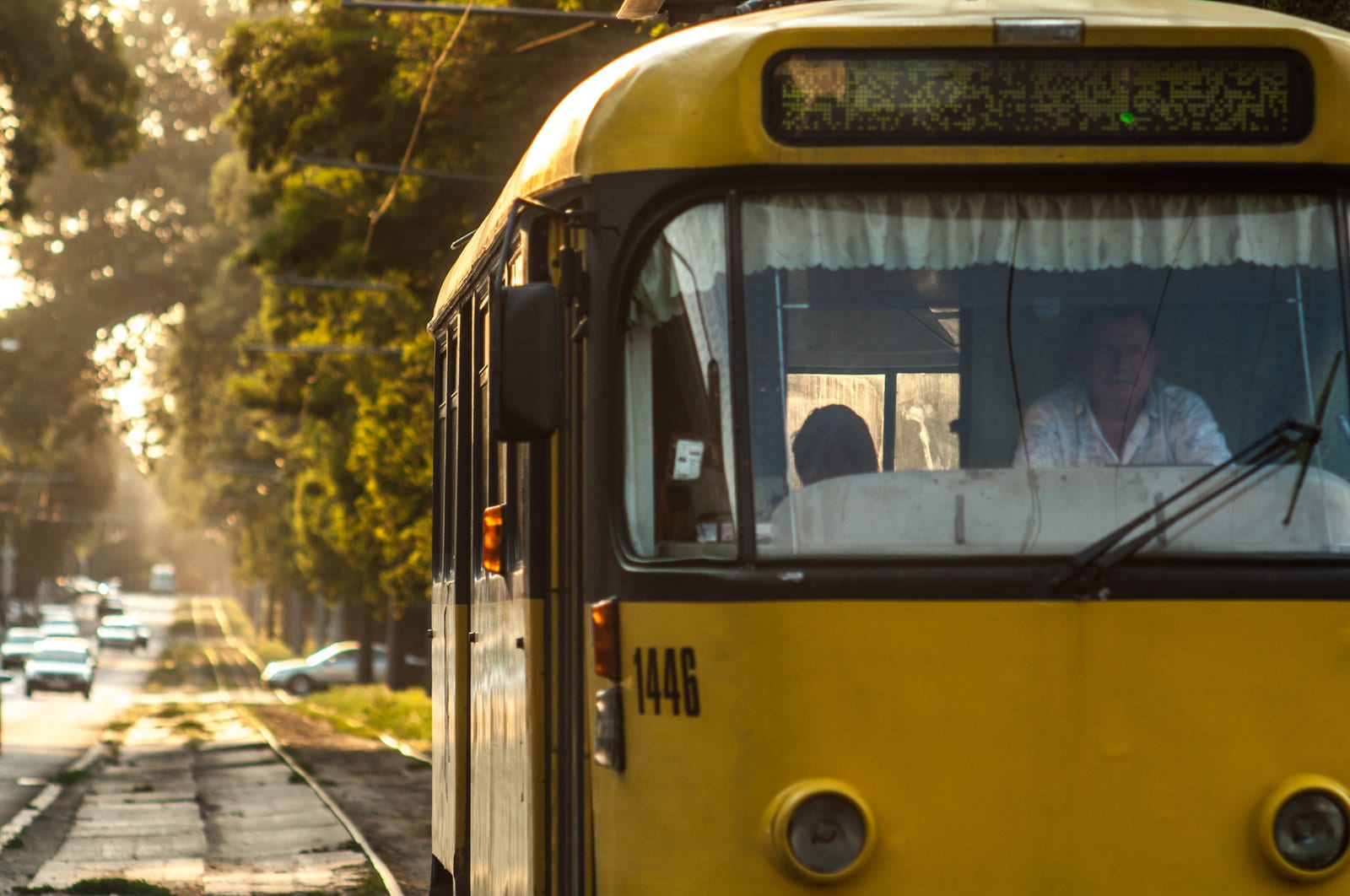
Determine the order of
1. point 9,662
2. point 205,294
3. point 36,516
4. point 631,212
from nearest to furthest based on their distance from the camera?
point 631,212, point 205,294, point 9,662, point 36,516

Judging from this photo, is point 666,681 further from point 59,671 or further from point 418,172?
point 59,671

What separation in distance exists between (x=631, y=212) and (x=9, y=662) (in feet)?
223

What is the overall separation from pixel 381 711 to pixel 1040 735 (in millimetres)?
33736

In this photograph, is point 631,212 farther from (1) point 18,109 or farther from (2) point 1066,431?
(1) point 18,109

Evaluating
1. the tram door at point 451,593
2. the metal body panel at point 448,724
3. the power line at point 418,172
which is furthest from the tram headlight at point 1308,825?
the power line at point 418,172

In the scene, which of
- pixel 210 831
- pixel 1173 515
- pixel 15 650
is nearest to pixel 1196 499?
pixel 1173 515

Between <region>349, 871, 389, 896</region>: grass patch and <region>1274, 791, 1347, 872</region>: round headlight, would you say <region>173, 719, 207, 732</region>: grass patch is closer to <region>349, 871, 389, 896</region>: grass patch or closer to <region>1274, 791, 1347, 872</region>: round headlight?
<region>349, 871, 389, 896</region>: grass patch

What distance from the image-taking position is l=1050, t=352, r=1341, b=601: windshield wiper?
4285 mm

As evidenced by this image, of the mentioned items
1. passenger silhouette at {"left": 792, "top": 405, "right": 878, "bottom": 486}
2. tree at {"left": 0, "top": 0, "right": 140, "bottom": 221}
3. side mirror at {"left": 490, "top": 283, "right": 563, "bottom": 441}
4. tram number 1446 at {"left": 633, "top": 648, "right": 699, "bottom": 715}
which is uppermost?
tree at {"left": 0, "top": 0, "right": 140, "bottom": 221}

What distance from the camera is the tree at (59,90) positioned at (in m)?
28.9

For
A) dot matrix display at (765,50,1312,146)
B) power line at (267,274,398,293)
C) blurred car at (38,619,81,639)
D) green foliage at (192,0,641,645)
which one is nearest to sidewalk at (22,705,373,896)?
green foliage at (192,0,641,645)

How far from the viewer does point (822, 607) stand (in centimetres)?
432

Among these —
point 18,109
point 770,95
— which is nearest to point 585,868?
point 770,95

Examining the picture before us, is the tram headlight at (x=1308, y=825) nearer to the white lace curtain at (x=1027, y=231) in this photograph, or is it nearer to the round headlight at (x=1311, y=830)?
the round headlight at (x=1311, y=830)
